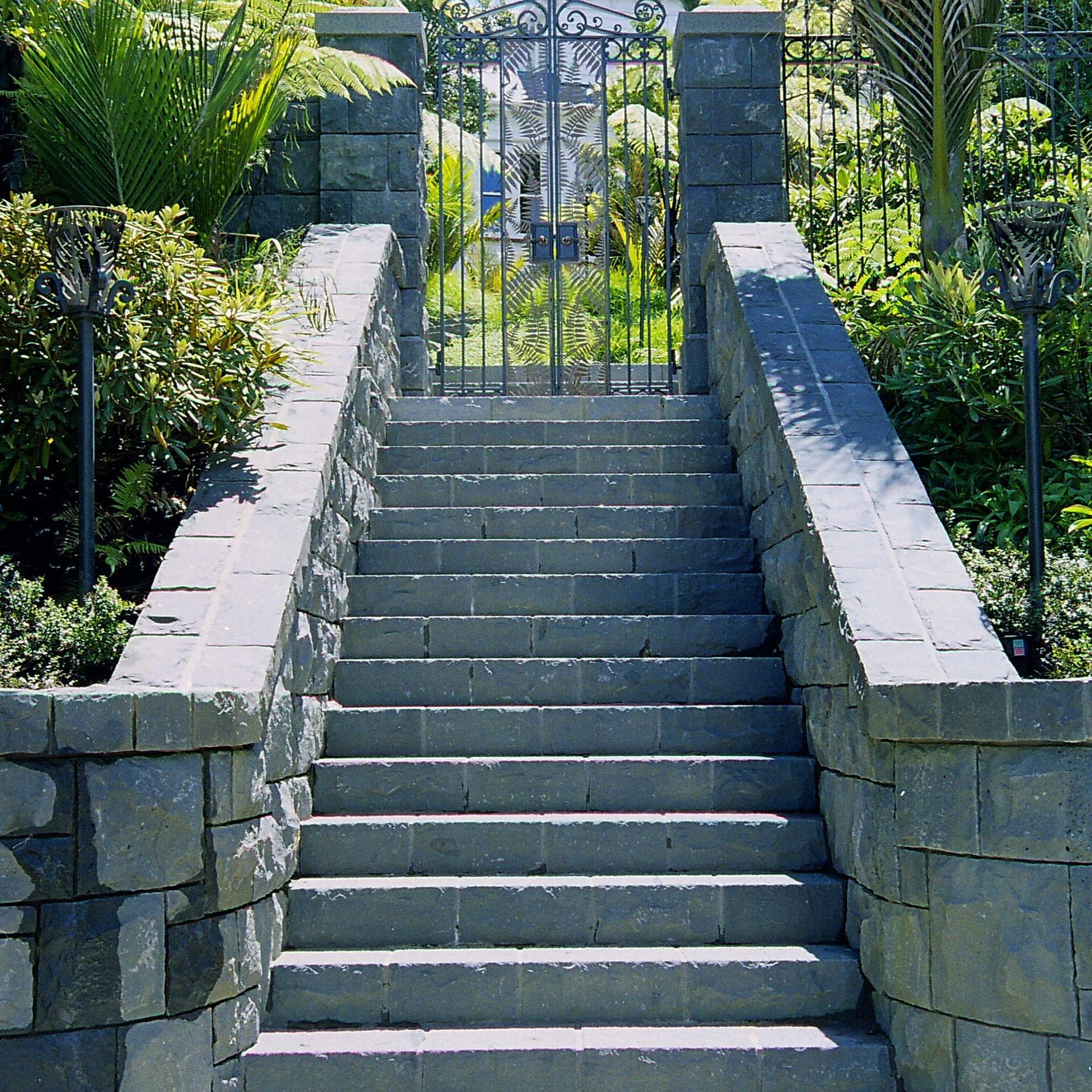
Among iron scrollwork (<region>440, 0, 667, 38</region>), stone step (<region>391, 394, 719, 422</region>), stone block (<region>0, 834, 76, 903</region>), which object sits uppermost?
iron scrollwork (<region>440, 0, 667, 38</region>)

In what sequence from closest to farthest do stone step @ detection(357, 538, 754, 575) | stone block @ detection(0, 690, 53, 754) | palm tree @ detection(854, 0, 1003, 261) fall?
1. stone block @ detection(0, 690, 53, 754)
2. stone step @ detection(357, 538, 754, 575)
3. palm tree @ detection(854, 0, 1003, 261)

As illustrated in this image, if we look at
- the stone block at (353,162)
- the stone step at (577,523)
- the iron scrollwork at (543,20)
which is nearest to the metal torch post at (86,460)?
the stone step at (577,523)

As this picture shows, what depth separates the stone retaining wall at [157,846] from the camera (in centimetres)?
369

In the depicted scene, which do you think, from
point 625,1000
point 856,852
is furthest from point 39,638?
point 856,852

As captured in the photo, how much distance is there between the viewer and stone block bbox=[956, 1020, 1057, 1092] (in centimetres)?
376

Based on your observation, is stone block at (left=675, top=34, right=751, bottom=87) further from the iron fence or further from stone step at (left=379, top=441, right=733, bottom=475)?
stone step at (left=379, top=441, right=733, bottom=475)

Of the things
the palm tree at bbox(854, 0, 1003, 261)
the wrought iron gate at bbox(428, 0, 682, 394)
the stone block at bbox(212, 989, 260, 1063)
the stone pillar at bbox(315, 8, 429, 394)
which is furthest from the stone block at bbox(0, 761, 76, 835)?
the palm tree at bbox(854, 0, 1003, 261)

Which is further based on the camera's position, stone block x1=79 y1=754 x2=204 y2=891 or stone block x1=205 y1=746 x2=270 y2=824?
stone block x1=205 y1=746 x2=270 y2=824

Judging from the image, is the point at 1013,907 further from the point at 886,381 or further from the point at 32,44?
the point at 32,44

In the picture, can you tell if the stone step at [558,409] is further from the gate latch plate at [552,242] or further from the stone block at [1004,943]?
the stone block at [1004,943]

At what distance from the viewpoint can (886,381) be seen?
21.7 ft

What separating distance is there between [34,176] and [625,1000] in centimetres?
553

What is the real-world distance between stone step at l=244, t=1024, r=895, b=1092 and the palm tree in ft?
15.2

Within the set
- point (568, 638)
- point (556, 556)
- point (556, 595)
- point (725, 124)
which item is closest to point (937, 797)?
point (568, 638)
